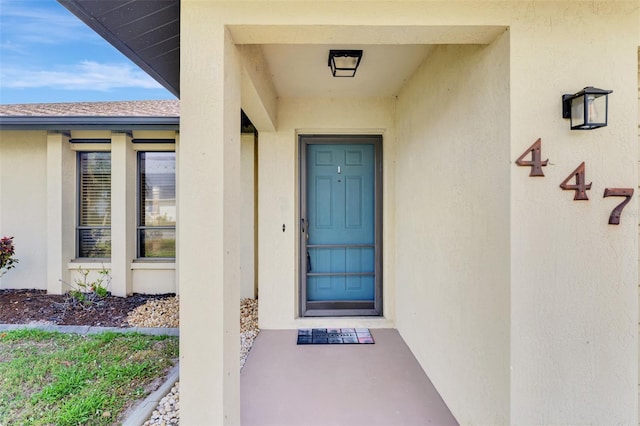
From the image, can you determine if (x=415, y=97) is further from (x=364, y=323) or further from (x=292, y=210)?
(x=364, y=323)

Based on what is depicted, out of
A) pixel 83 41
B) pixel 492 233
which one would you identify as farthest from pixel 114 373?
pixel 83 41

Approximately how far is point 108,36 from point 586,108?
2692 millimetres

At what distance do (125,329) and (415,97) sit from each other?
4337 millimetres

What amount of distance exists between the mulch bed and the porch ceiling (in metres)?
3.38

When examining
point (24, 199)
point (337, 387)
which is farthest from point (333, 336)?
point (24, 199)

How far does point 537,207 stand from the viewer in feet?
4.97

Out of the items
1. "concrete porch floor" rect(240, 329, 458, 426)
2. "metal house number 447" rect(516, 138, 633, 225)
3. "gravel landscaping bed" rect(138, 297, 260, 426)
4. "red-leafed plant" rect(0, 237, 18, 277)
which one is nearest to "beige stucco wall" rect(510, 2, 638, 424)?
"metal house number 447" rect(516, 138, 633, 225)

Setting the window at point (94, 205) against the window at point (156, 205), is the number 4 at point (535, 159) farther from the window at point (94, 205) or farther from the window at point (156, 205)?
the window at point (94, 205)

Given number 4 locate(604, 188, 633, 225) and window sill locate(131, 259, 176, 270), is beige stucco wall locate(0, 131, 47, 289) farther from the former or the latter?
number 4 locate(604, 188, 633, 225)

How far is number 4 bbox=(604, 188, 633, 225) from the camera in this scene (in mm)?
1510

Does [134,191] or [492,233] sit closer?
[492,233]

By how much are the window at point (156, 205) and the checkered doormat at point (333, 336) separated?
3.08 m

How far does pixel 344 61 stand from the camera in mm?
2541

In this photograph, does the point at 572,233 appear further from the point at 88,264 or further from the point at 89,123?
the point at 88,264
